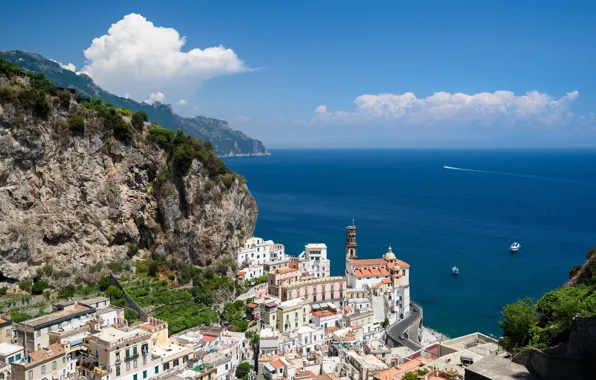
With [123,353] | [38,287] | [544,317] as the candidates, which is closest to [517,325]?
[544,317]

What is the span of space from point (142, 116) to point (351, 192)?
79.7 m

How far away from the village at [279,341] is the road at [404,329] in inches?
3.3

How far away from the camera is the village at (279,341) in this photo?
925 inches

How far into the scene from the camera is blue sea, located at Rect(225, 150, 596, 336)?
49.1 metres

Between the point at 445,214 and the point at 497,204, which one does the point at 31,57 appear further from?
the point at 497,204

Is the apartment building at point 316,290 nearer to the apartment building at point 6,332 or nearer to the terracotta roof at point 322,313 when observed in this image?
the terracotta roof at point 322,313

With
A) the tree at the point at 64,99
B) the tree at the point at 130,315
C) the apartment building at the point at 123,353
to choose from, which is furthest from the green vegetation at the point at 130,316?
the tree at the point at 64,99

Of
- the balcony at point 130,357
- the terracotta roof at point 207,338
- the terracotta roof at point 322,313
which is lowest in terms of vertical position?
the terracotta roof at point 322,313

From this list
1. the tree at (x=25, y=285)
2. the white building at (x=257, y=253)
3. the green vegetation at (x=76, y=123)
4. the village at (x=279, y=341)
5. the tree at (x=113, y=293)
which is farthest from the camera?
the white building at (x=257, y=253)

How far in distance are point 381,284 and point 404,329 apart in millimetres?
4405

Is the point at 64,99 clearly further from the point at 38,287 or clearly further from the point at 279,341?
the point at 279,341

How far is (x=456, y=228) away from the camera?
7862 centimetres

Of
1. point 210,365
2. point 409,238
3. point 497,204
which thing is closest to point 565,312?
point 210,365

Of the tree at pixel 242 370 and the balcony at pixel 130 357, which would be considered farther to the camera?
the tree at pixel 242 370
